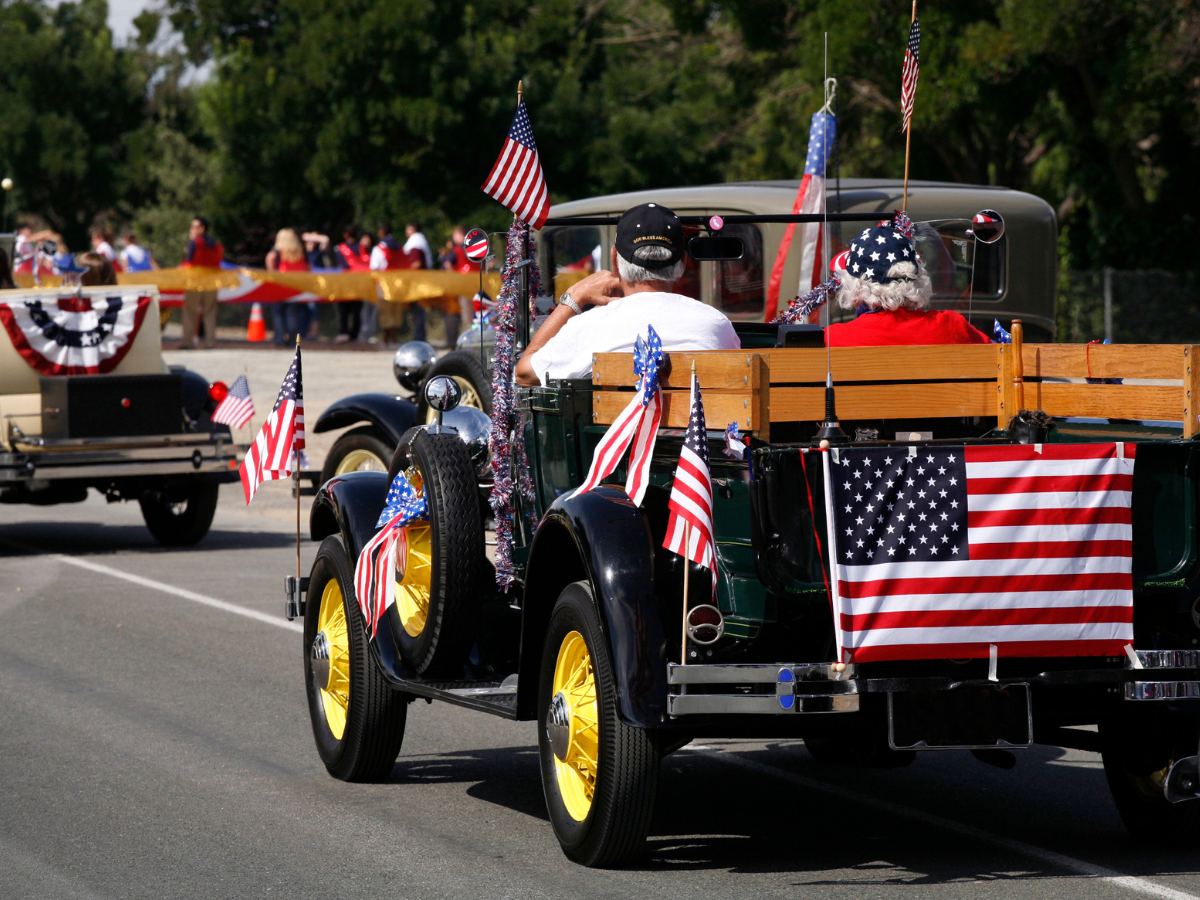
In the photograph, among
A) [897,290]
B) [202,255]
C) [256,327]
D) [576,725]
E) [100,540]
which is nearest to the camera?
[576,725]

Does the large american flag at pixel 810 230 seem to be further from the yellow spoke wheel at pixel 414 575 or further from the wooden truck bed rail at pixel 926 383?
the wooden truck bed rail at pixel 926 383

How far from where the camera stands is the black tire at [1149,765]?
538cm

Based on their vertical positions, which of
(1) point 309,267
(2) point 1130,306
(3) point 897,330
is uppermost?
(1) point 309,267

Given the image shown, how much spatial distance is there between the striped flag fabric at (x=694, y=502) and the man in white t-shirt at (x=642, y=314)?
83cm

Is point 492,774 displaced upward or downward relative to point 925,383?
downward

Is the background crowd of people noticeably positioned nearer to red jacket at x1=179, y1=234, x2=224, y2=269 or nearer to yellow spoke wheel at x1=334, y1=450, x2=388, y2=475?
red jacket at x1=179, y1=234, x2=224, y2=269

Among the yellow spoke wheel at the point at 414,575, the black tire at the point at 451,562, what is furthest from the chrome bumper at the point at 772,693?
the yellow spoke wheel at the point at 414,575

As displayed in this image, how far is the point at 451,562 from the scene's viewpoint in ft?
19.6

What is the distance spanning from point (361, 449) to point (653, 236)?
6057mm

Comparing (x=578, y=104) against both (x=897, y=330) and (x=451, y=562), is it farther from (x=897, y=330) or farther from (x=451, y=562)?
(x=897, y=330)

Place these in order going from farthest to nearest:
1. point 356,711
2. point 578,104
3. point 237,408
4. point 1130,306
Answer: point 578,104
point 1130,306
point 237,408
point 356,711

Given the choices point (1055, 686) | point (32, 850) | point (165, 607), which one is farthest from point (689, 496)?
point (165, 607)

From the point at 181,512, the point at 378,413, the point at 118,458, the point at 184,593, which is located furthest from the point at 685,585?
the point at 181,512

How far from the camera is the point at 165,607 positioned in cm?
1076
